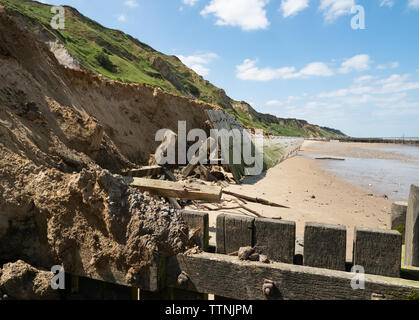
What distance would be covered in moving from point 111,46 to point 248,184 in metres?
48.7

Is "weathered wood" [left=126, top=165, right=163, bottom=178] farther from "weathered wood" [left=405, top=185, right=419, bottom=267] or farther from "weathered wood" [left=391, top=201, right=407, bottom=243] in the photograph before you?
"weathered wood" [left=405, top=185, right=419, bottom=267]

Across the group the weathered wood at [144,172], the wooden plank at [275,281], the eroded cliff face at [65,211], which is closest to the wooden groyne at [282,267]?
the wooden plank at [275,281]

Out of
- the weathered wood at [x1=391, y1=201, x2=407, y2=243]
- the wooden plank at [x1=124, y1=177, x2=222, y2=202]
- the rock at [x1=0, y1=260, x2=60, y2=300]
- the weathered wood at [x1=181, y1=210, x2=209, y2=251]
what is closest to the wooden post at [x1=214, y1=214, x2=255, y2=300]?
the weathered wood at [x1=181, y1=210, x2=209, y2=251]

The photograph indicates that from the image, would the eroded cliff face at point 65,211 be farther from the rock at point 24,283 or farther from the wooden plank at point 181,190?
the wooden plank at point 181,190

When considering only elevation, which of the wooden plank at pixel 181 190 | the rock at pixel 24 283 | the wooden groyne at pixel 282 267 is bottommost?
the rock at pixel 24 283

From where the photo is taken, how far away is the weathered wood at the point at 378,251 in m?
2.19

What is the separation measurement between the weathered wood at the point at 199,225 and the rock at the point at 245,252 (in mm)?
362

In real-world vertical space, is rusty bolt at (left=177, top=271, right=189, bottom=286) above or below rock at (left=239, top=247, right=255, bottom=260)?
below

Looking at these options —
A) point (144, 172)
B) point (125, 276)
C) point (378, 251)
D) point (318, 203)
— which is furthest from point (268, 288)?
point (318, 203)

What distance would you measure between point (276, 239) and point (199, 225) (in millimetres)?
690

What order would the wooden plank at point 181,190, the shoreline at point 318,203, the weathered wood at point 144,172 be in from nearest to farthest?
the wooden plank at point 181,190 → the weathered wood at point 144,172 → the shoreline at point 318,203

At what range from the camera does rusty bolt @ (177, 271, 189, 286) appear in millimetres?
2436

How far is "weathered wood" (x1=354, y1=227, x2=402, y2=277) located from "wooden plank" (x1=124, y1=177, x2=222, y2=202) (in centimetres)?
251
